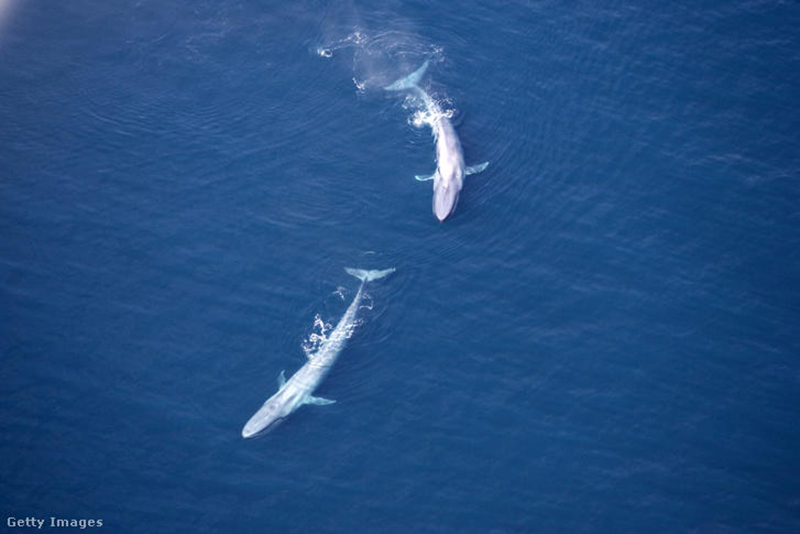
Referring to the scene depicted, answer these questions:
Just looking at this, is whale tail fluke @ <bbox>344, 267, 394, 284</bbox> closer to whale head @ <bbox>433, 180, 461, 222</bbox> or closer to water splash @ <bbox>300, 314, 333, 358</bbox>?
water splash @ <bbox>300, 314, 333, 358</bbox>

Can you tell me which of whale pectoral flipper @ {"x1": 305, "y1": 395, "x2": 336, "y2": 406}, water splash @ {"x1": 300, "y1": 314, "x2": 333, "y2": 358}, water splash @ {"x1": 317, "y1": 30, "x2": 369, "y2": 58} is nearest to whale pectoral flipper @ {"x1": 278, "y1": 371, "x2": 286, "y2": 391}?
whale pectoral flipper @ {"x1": 305, "y1": 395, "x2": 336, "y2": 406}

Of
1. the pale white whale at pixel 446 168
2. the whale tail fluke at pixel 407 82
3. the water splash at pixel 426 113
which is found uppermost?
the whale tail fluke at pixel 407 82

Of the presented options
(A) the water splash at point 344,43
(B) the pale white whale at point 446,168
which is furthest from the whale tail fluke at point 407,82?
(A) the water splash at point 344,43

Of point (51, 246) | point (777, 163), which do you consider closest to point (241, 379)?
point (51, 246)

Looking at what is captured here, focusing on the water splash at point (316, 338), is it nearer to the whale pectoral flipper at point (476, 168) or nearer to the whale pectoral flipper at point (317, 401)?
the whale pectoral flipper at point (317, 401)

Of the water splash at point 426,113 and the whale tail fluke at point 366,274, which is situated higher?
the water splash at point 426,113

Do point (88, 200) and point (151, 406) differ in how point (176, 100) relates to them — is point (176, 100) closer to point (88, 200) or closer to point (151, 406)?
point (88, 200)

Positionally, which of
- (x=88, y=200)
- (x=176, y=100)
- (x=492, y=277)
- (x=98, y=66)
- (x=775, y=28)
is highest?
(x=775, y=28)
